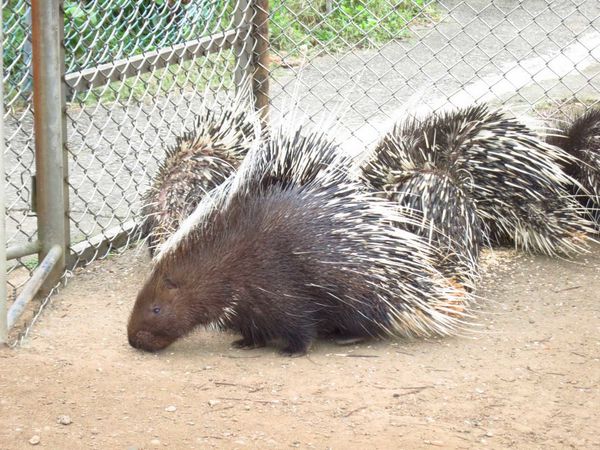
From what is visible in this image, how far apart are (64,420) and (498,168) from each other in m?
2.24

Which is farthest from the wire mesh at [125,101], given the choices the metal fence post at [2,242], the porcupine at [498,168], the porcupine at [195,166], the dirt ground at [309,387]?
the porcupine at [498,168]

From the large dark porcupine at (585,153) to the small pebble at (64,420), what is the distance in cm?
254

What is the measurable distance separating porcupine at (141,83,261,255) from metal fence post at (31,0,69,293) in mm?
440

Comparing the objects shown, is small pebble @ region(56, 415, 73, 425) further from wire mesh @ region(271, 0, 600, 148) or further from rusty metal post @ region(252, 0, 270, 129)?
wire mesh @ region(271, 0, 600, 148)

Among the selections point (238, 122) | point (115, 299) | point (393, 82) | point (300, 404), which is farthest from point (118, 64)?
point (393, 82)

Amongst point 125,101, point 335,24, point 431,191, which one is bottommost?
point 431,191

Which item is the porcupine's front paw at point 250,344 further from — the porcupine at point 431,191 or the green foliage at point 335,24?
the green foliage at point 335,24

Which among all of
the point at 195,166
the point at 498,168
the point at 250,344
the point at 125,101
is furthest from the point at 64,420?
the point at 125,101

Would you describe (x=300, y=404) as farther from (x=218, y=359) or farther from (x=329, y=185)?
(x=329, y=185)

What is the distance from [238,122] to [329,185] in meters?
0.87

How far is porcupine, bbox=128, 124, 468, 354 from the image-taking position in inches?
131

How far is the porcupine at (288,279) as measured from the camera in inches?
131

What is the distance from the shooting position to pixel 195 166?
4.01 meters

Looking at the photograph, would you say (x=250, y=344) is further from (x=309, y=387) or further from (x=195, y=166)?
(x=195, y=166)
